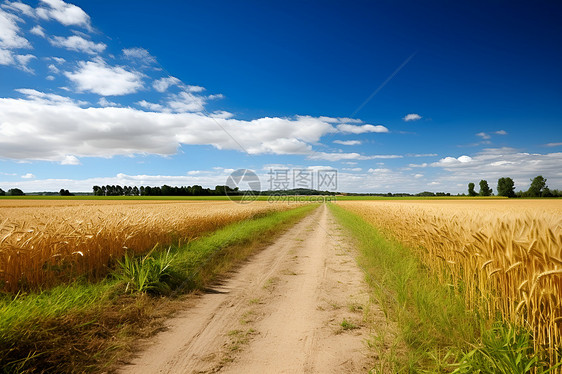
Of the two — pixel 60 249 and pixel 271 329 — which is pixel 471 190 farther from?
pixel 60 249

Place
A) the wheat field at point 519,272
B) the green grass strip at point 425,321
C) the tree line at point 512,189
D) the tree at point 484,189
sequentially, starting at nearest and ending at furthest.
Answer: the wheat field at point 519,272 → the green grass strip at point 425,321 → the tree line at point 512,189 → the tree at point 484,189

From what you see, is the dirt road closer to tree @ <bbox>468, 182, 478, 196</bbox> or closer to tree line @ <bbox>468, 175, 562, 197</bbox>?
tree line @ <bbox>468, 175, 562, 197</bbox>

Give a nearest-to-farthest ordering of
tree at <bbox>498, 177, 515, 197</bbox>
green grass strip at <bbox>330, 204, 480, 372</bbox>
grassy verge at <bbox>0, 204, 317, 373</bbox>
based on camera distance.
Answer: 1. grassy verge at <bbox>0, 204, 317, 373</bbox>
2. green grass strip at <bbox>330, 204, 480, 372</bbox>
3. tree at <bbox>498, 177, 515, 197</bbox>

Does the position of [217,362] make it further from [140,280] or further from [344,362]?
[140,280]

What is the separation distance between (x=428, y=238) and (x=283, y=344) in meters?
5.11

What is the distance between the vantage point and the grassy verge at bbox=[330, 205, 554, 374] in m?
3.01

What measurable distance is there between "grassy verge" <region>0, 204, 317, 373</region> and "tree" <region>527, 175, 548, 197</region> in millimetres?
84463

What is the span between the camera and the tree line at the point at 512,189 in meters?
64.2

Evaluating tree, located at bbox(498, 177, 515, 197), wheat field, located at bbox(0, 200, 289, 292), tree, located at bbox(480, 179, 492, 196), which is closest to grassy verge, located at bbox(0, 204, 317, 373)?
wheat field, located at bbox(0, 200, 289, 292)

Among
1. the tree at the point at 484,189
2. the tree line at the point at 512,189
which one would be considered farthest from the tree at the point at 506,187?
the tree at the point at 484,189

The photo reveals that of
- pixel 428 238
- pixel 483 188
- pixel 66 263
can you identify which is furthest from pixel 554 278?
pixel 483 188

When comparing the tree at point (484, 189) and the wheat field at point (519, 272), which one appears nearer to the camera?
the wheat field at point (519, 272)

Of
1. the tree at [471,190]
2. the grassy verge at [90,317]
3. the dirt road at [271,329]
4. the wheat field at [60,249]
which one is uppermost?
the tree at [471,190]

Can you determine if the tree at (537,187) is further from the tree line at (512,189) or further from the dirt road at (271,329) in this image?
the dirt road at (271,329)
